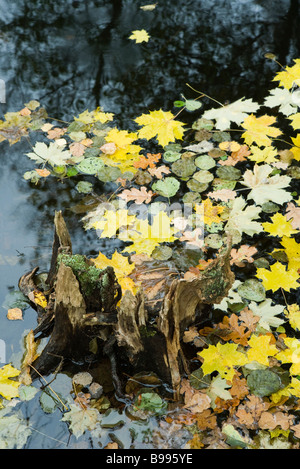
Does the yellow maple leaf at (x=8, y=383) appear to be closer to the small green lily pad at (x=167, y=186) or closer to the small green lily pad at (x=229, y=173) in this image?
the small green lily pad at (x=167, y=186)

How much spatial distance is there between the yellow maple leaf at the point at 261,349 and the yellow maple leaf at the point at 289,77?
2755 mm

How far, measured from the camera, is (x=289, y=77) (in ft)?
15.5

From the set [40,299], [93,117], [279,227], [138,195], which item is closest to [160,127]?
[93,117]

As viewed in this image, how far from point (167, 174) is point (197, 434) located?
2.11m

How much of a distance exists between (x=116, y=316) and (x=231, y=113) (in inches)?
97.1

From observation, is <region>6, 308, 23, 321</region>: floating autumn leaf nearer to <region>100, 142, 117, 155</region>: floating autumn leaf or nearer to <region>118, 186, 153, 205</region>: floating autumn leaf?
<region>118, 186, 153, 205</region>: floating autumn leaf

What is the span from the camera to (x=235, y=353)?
9.43ft

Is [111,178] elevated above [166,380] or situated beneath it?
elevated above

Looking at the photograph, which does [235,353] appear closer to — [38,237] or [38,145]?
[38,237]

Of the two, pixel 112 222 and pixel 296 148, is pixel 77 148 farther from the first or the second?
pixel 296 148

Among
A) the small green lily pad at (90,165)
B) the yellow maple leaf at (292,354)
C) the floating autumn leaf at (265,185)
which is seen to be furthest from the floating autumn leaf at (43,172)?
the yellow maple leaf at (292,354)

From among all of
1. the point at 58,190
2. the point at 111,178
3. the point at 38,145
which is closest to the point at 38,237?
the point at 58,190
